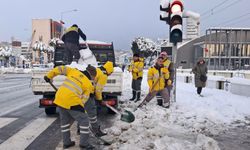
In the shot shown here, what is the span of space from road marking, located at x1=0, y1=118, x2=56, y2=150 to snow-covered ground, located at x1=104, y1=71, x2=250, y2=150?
5.31 feet

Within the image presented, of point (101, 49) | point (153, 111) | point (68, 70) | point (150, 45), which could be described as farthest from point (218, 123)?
point (150, 45)

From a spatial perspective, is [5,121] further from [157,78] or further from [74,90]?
[157,78]

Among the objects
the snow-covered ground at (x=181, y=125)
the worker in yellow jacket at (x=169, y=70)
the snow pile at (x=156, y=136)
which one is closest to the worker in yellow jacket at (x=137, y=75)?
the snow-covered ground at (x=181, y=125)

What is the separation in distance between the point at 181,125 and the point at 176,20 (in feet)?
11.3

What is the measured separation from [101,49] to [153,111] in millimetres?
3390

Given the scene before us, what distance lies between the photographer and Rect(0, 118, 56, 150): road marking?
5816 mm

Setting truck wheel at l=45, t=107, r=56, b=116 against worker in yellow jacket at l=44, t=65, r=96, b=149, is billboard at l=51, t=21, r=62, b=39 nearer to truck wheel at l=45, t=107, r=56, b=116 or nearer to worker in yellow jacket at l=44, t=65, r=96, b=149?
truck wheel at l=45, t=107, r=56, b=116

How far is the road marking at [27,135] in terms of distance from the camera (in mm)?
5816

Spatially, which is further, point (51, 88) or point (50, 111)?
point (50, 111)

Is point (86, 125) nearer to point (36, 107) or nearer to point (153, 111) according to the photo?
point (153, 111)

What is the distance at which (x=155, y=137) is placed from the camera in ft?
19.6

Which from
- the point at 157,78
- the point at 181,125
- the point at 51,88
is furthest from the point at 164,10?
the point at 51,88

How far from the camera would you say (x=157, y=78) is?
9.80 meters

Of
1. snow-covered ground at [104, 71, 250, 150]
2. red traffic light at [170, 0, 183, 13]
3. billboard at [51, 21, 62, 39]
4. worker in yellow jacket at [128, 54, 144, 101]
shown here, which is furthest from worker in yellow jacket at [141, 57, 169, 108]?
billboard at [51, 21, 62, 39]
